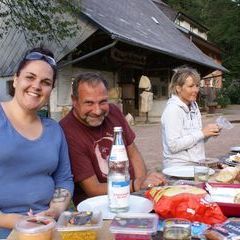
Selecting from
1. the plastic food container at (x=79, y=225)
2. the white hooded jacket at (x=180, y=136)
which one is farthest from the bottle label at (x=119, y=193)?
the white hooded jacket at (x=180, y=136)

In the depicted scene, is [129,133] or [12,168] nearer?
[12,168]

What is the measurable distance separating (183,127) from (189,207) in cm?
185

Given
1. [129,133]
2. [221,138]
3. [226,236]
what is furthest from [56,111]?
[226,236]

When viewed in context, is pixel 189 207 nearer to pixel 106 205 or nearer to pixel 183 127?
pixel 106 205

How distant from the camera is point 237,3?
→ 43125 mm

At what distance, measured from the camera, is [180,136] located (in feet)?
11.7

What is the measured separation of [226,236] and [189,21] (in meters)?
32.9

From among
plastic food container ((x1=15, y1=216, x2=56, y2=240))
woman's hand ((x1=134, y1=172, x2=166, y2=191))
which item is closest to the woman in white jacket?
woman's hand ((x1=134, y1=172, x2=166, y2=191))

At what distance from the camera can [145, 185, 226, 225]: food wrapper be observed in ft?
5.93

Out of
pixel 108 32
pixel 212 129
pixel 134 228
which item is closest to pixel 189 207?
pixel 134 228

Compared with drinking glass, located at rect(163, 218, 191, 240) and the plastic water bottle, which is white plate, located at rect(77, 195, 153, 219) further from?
drinking glass, located at rect(163, 218, 191, 240)

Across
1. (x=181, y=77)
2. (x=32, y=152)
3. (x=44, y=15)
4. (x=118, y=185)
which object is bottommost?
(x=118, y=185)

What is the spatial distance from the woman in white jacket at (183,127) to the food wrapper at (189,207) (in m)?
1.54

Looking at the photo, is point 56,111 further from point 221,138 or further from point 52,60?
point 52,60
